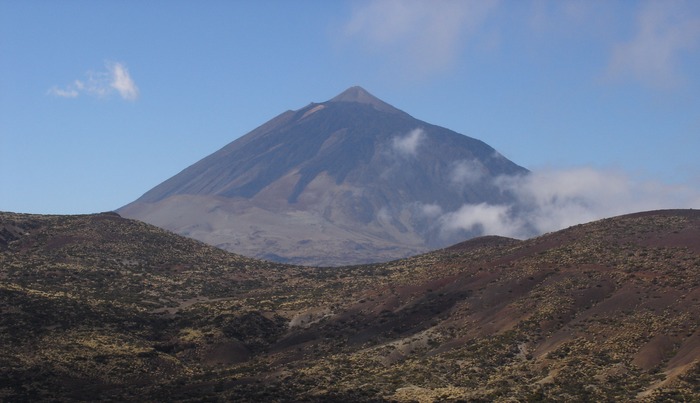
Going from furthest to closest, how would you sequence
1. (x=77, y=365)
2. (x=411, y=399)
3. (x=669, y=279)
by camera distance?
(x=669, y=279), (x=77, y=365), (x=411, y=399)

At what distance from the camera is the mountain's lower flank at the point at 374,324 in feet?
230

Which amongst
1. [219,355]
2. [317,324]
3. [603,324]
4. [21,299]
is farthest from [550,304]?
[21,299]

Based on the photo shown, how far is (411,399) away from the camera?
2643 inches

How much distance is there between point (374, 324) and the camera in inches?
3728

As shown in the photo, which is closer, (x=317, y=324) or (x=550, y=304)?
(x=550, y=304)

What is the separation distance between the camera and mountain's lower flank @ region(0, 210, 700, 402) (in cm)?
7006

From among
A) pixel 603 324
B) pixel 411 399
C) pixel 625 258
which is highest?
pixel 625 258

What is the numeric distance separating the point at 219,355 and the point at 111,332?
1102cm

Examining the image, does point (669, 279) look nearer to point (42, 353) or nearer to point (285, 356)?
point (285, 356)

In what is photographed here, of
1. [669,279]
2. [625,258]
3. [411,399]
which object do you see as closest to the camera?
[411,399]

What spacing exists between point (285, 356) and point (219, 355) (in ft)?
22.1

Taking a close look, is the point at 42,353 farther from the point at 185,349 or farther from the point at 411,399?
the point at 411,399

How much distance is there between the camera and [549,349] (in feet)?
254

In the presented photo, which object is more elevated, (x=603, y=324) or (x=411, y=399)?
(x=603, y=324)
